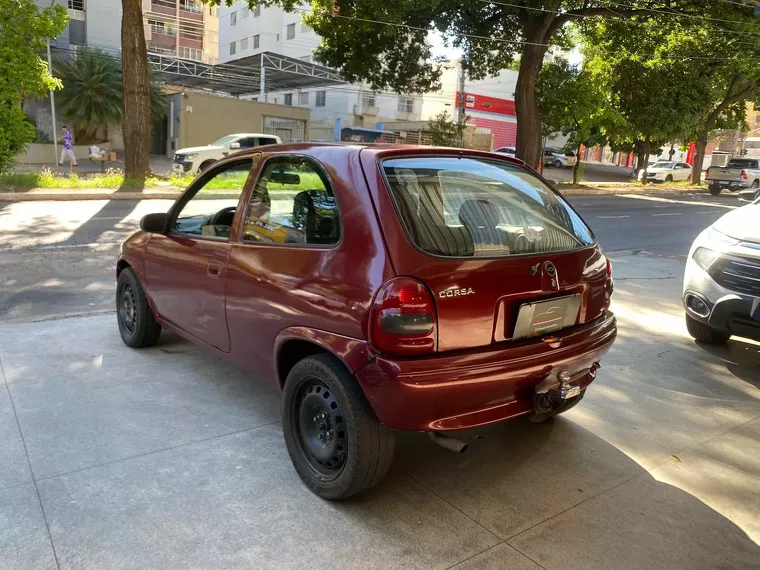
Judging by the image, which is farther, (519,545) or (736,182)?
(736,182)

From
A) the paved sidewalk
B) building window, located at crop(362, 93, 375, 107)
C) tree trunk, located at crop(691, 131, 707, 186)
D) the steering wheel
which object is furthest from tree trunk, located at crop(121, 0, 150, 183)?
building window, located at crop(362, 93, 375, 107)

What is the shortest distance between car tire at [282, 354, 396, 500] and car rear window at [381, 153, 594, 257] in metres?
0.74

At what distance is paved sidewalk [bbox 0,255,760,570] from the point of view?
8.66 feet

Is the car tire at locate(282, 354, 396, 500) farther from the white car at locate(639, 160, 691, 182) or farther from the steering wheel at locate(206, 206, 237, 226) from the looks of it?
the white car at locate(639, 160, 691, 182)

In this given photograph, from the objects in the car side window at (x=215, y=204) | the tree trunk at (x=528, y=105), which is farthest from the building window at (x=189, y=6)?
the car side window at (x=215, y=204)

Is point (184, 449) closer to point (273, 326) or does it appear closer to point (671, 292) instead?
point (273, 326)

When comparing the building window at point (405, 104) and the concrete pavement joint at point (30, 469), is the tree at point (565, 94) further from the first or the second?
the building window at point (405, 104)

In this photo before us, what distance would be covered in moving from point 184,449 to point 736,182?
113 feet

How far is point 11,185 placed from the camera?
1605 centimetres

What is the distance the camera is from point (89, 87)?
3055 cm

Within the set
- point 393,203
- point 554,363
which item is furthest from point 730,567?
point 393,203

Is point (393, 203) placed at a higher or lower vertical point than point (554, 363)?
higher

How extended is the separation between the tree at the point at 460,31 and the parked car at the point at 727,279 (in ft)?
46.2

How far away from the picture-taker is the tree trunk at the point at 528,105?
2011cm
